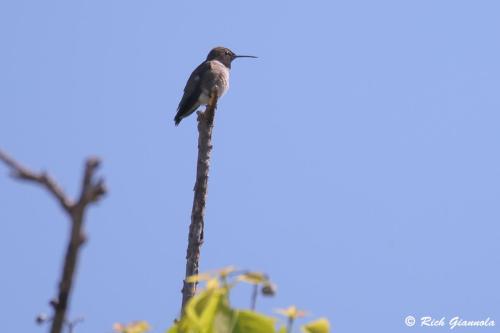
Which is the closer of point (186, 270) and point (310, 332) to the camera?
point (310, 332)

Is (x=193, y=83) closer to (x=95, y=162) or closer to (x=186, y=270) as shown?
(x=186, y=270)

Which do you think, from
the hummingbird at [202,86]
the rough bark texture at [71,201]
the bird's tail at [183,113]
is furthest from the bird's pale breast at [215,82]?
the rough bark texture at [71,201]

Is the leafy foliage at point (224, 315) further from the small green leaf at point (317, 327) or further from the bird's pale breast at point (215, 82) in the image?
the bird's pale breast at point (215, 82)

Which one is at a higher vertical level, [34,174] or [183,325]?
[34,174]

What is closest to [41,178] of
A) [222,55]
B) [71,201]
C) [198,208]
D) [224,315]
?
[71,201]

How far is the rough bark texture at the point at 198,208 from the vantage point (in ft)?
20.2

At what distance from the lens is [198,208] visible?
21.5 ft

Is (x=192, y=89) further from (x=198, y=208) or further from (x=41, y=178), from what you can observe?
(x=41, y=178)

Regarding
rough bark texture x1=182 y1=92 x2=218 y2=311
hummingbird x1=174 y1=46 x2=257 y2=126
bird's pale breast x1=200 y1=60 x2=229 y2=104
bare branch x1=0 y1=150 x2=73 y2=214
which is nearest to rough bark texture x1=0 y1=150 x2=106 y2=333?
bare branch x1=0 y1=150 x2=73 y2=214

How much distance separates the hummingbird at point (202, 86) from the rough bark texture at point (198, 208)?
610 centimetres

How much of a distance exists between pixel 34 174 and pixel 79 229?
4.5 inches

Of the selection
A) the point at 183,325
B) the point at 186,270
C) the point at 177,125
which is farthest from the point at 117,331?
the point at 177,125

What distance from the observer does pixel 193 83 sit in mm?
14414

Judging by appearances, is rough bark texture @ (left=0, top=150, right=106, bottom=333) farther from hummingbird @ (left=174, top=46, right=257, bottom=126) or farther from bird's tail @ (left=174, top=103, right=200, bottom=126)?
bird's tail @ (left=174, top=103, right=200, bottom=126)
